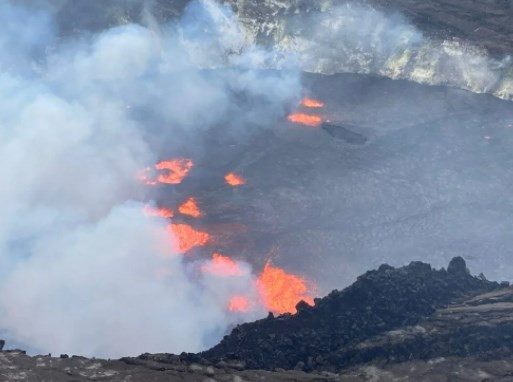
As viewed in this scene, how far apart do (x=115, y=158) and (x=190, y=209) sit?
24.0 ft

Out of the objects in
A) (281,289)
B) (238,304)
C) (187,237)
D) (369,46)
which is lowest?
(238,304)

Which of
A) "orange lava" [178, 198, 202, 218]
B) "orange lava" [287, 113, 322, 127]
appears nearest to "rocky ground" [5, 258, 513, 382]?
"orange lava" [178, 198, 202, 218]

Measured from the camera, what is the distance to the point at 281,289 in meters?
32.3

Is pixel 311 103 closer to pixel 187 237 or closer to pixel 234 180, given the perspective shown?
pixel 234 180

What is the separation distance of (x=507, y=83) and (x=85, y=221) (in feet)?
131

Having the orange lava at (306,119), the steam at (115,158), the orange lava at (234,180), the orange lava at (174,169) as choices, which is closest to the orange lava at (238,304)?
the steam at (115,158)

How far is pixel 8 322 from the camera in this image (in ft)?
93.5

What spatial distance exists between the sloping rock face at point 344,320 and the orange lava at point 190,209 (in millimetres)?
12280

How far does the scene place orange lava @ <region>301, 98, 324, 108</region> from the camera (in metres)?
50.5

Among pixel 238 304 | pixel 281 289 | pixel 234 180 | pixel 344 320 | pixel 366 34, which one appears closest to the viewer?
pixel 344 320

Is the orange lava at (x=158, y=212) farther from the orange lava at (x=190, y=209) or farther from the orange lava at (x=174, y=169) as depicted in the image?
the orange lava at (x=174, y=169)

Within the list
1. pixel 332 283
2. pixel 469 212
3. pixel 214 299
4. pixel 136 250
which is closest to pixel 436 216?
pixel 469 212

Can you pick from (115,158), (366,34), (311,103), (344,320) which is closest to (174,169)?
(115,158)

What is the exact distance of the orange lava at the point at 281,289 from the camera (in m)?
31.6
